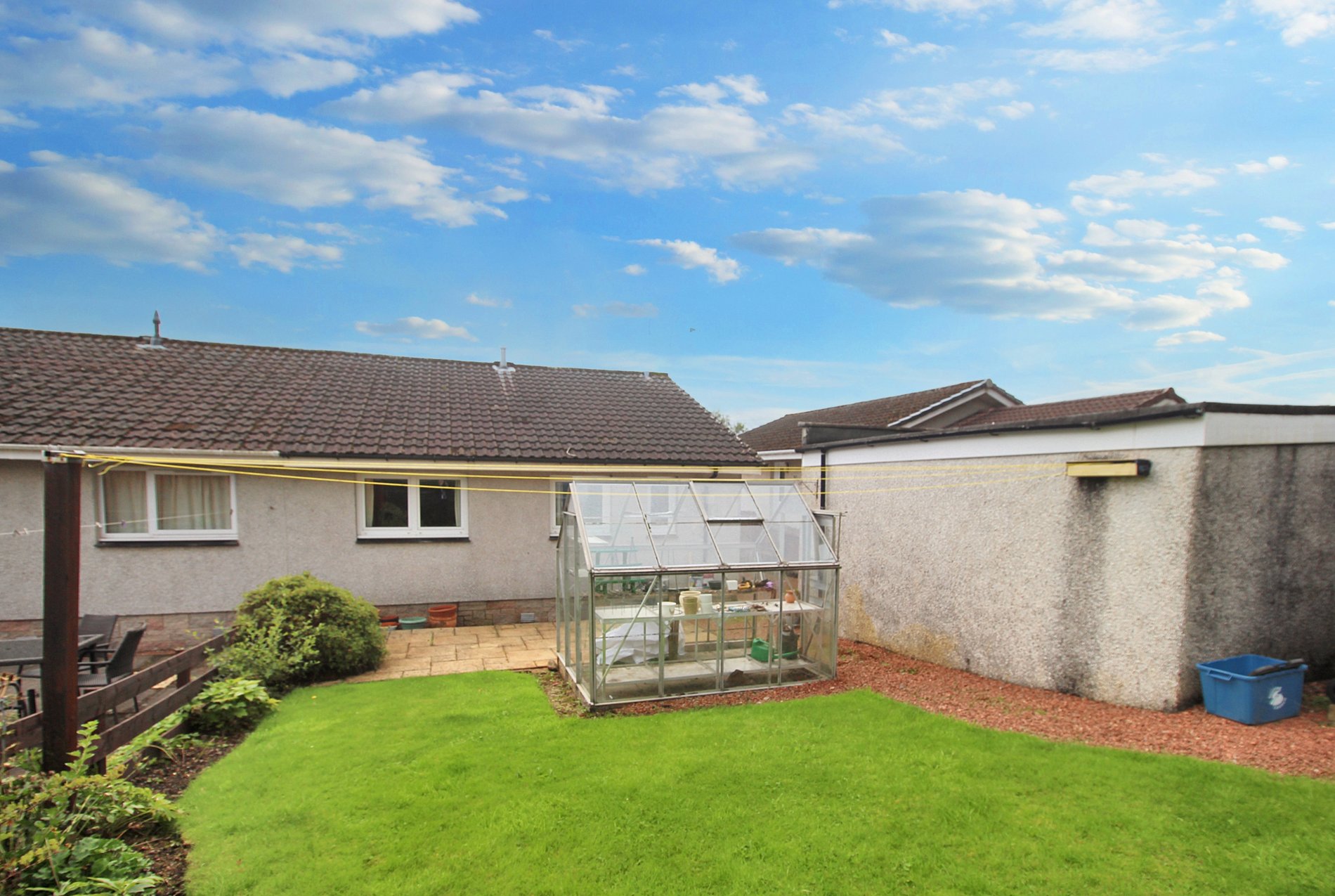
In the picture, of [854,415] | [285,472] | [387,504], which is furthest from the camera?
[854,415]

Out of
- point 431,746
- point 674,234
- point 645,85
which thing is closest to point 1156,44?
point 645,85

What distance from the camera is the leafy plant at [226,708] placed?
6.35 meters

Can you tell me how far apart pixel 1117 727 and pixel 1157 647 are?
0.87m

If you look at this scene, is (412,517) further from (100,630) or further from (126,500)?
(100,630)

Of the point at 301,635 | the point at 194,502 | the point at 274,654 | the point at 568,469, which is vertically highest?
the point at 568,469

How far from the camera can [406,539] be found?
1087cm

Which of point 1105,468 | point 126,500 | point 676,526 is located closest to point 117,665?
point 126,500

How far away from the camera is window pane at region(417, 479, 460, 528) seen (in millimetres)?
11195

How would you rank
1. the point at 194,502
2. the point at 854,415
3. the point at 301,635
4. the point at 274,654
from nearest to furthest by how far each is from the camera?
the point at 274,654 < the point at 301,635 < the point at 194,502 < the point at 854,415

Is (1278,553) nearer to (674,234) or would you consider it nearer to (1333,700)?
(1333,700)

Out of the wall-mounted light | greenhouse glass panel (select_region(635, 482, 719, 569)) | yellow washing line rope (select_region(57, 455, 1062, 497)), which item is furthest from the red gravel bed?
yellow washing line rope (select_region(57, 455, 1062, 497))

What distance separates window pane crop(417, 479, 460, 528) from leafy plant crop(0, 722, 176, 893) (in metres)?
6.93

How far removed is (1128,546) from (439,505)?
998 centimetres

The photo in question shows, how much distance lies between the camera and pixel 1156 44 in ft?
25.1
